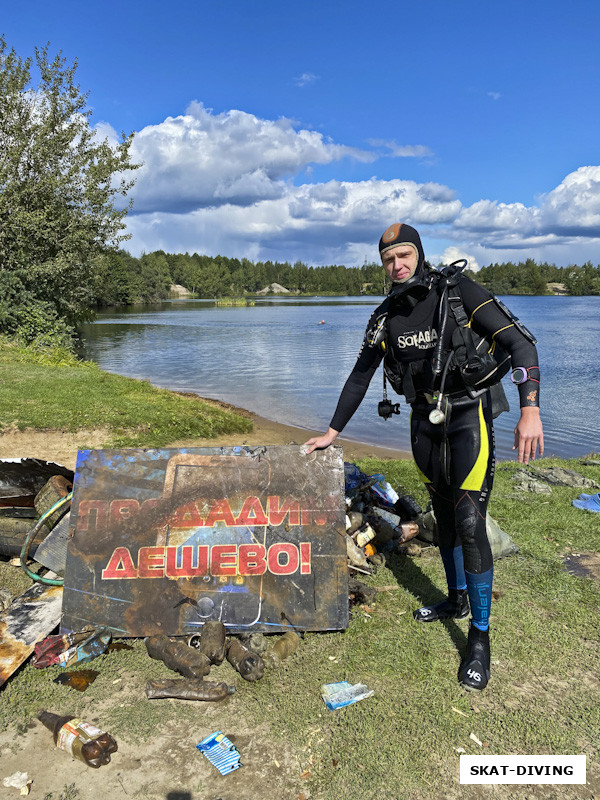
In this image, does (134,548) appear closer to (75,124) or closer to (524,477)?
(524,477)

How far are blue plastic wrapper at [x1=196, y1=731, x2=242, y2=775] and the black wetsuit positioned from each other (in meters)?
1.85

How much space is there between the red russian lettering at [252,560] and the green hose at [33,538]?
5.52 feet

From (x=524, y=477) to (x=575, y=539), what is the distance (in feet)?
8.01

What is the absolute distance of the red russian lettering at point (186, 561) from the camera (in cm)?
428

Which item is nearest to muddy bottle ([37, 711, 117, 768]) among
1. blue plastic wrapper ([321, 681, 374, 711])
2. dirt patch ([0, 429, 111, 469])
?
blue plastic wrapper ([321, 681, 374, 711])

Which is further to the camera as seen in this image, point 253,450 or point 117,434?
point 117,434

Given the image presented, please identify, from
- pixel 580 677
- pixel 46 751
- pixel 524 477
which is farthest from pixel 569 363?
pixel 46 751

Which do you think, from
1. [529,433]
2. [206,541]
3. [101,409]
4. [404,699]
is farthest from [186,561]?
[101,409]

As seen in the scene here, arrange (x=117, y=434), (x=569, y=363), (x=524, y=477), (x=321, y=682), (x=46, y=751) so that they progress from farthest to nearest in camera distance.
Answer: (x=569, y=363) → (x=117, y=434) → (x=524, y=477) → (x=321, y=682) → (x=46, y=751)

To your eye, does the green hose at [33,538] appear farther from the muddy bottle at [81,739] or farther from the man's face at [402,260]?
the man's face at [402,260]

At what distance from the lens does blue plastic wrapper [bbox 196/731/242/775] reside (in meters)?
3.03

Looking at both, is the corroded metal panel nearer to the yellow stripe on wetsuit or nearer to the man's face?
the yellow stripe on wetsuit

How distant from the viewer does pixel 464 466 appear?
3.88 m

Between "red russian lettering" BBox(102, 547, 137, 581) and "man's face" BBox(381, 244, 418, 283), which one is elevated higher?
"man's face" BBox(381, 244, 418, 283)
